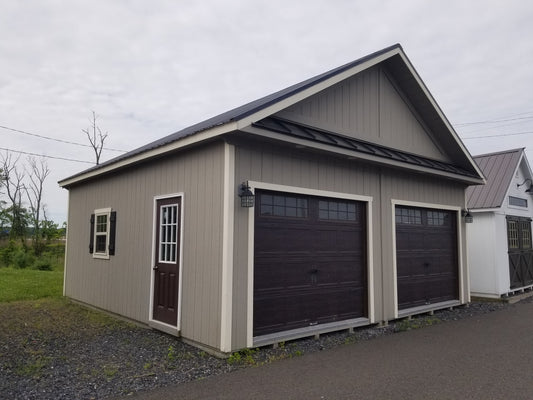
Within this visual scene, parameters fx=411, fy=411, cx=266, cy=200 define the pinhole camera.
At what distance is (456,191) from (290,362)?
22.3ft

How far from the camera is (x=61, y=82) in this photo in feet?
42.6

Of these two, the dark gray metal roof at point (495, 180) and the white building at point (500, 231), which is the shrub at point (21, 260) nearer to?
the white building at point (500, 231)

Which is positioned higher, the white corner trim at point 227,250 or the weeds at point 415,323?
the white corner trim at point 227,250

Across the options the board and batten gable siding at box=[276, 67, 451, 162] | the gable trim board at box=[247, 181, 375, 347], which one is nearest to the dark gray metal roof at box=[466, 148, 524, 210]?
the board and batten gable siding at box=[276, 67, 451, 162]

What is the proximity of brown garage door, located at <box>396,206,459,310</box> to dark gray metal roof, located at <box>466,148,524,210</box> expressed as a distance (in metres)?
2.42

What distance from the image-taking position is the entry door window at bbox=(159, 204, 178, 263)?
6445 mm

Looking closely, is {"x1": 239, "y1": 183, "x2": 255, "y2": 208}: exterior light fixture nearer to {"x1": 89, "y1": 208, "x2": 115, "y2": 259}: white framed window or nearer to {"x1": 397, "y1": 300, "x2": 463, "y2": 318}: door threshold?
{"x1": 89, "y1": 208, "x2": 115, "y2": 259}: white framed window

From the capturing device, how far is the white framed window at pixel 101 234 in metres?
8.31

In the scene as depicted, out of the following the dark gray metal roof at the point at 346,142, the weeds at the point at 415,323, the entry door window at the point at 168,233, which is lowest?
the weeds at the point at 415,323

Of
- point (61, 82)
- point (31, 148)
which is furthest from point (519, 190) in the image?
point (31, 148)

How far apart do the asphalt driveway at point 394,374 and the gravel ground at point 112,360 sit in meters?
0.32

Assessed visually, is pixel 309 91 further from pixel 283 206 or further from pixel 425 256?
pixel 425 256

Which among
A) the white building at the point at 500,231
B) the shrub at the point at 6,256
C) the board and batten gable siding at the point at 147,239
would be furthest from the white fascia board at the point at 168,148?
the shrub at the point at 6,256

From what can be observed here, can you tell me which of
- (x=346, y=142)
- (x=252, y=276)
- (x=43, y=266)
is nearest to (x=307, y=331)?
(x=252, y=276)
